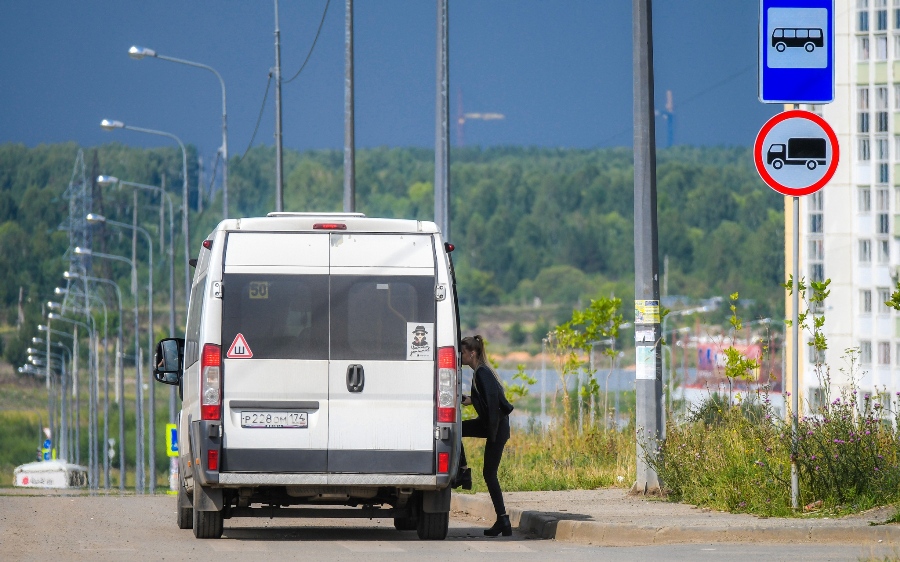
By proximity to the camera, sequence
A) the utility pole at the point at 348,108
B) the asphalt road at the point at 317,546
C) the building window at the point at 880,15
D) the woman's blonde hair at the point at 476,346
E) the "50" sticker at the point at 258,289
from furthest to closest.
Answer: the building window at the point at 880,15 < the utility pole at the point at 348,108 < the woman's blonde hair at the point at 476,346 < the "50" sticker at the point at 258,289 < the asphalt road at the point at 317,546

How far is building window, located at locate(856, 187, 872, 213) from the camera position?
348 feet

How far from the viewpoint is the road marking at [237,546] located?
455 inches

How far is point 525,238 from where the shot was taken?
157625mm

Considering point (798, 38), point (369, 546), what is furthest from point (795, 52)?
point (369, 546)

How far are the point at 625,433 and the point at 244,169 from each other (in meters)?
109

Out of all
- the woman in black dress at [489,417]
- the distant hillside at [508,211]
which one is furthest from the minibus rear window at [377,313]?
the distant hillside at [508,211]

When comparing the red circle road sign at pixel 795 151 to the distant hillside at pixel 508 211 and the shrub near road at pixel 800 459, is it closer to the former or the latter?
the shrub near road at pixel 800 459

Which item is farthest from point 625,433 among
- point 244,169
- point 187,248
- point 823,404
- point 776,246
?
point 776,246

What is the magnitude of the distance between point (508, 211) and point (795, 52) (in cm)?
14412

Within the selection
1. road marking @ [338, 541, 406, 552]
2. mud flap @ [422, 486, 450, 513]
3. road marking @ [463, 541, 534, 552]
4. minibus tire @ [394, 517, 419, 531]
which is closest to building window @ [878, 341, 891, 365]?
minibus tire @ [394, 517, 419, 531]

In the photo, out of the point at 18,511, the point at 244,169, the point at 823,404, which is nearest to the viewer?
the point at 823,404

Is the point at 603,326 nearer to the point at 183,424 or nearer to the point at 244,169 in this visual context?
the point at 183,424

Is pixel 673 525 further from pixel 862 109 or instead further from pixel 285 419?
pixel 862 109

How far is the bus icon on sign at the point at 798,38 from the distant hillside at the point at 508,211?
10732cm
